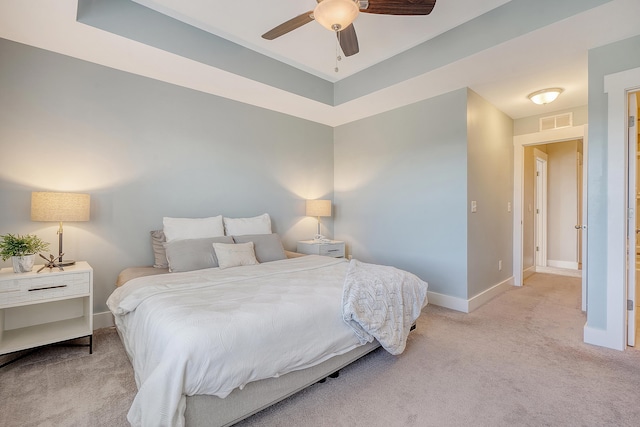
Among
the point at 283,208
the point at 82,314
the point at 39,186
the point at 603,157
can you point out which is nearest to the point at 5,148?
the point at 39,186

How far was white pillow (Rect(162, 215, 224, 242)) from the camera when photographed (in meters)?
2.84

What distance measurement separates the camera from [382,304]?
201cm

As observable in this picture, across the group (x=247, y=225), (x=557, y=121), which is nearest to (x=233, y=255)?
(x=247, y=225)

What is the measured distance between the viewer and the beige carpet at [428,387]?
5.15ft

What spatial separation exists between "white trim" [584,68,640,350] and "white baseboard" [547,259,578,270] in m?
3.74

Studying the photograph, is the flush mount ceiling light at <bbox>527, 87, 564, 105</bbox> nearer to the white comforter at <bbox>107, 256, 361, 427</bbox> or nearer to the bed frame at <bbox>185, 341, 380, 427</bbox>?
the white comforter at <bbox>107, 256, 361, 427</bbox>

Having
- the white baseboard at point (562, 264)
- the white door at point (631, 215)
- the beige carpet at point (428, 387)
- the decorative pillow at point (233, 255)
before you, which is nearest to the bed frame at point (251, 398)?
the beige carpet at point (428, 387)

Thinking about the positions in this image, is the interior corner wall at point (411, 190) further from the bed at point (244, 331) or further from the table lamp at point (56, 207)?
the table lamp at point (56, 207)

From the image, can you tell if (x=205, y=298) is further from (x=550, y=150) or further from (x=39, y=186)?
(x=550, y=150)

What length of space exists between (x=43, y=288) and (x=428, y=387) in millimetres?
2705

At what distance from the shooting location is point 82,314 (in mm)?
2633

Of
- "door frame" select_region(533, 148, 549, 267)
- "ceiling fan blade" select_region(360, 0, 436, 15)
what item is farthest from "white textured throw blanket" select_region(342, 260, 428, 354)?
"door frame" select_region(533, 148, 549, 267)

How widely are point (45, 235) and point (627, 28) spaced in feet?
16.0

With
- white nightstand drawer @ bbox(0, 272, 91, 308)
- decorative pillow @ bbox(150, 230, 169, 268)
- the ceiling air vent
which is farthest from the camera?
the ceiling air vent
